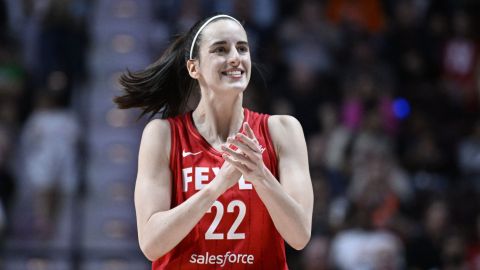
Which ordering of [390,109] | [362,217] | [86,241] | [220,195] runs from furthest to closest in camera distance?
1. [390,109]
2. [86,241]
3. [362,217]
4. [220,195]

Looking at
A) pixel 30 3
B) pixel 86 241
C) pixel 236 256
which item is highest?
pixel 30 3

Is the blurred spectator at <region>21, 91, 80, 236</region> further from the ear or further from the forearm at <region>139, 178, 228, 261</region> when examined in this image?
the forearm at <region>139, 178, 228, 261</region>

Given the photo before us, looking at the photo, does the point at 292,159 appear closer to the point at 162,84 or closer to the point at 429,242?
the point at 162,84

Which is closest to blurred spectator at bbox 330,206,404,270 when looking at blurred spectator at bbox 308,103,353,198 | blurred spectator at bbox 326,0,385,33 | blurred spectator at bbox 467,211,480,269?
blurred spectator at bbox 467,211,480,269

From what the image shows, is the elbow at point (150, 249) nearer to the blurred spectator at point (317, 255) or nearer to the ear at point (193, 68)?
the ear at point (193, 68)

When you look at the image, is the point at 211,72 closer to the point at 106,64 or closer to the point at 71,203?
the point at 71,203

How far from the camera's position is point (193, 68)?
15.5ft

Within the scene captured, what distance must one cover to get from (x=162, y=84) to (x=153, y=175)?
59 centimetres

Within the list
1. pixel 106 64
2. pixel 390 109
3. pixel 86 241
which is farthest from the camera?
pixel 106 64

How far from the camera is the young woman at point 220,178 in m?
4.28

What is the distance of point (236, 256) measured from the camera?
4.50 m

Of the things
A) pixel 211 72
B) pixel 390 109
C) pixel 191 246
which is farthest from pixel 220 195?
pixel 390 109

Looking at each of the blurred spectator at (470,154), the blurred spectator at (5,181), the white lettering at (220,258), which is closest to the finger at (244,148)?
the white lettering at (220,258)

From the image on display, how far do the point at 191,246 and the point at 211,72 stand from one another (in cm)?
84
